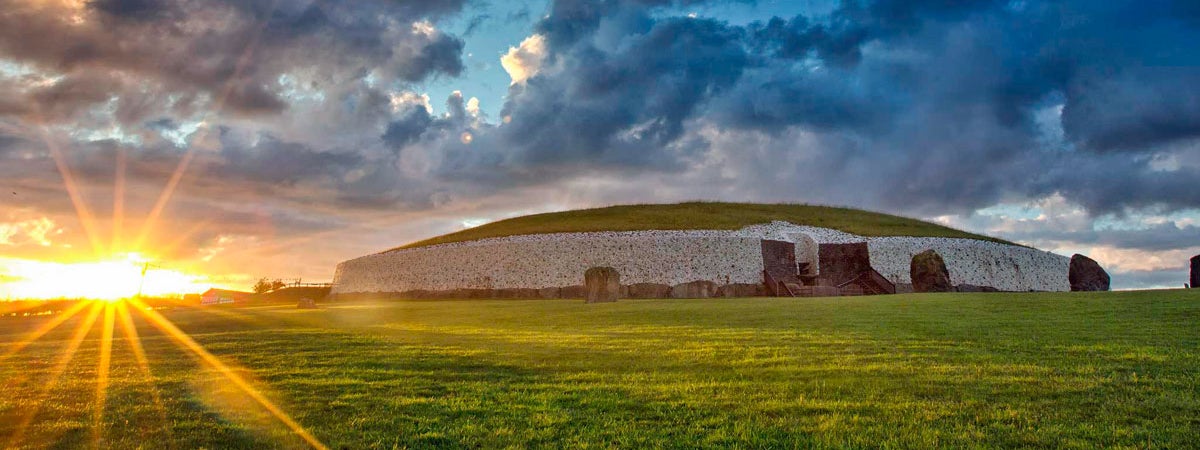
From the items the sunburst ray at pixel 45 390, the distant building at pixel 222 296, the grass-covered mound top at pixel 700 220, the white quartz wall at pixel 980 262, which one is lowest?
the sunburst ray at pixel 45 390

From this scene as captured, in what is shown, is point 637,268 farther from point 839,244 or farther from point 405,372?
point 405,372

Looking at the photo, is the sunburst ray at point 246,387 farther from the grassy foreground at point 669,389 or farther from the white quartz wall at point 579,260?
the white quartz wall at point 579,260

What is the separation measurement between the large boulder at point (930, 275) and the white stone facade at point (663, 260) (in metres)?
10.8

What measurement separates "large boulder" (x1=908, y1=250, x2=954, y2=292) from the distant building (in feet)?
183

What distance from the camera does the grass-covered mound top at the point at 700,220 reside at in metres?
51.0

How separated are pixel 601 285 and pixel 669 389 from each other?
72.7ft

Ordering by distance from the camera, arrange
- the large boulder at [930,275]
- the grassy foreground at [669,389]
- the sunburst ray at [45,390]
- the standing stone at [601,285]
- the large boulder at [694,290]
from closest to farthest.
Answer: the grassy foreground at [669,389]
the sunburst ray at [45,390]
the standing stone at [601,285]
the large boulder at [930,275]
the large boulder at [694,290]

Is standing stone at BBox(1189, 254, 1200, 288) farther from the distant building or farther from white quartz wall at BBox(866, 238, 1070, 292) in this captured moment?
the distant building

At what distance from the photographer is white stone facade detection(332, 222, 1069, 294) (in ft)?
143

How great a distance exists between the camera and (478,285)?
46.8 m

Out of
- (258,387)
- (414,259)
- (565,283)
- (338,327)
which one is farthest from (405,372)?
(414,259)

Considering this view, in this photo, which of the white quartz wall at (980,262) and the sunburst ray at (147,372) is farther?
the white quartz wall at (980,262)

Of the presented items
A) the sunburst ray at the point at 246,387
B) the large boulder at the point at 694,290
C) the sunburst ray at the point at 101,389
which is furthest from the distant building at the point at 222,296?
the sunburst ray at the point at 246,387

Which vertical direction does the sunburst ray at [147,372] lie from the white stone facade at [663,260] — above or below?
below
